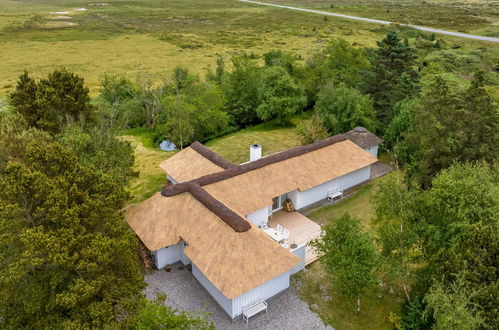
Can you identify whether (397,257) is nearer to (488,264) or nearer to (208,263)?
(488,264)

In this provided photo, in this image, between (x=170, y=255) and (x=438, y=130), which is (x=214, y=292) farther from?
(x=438, y=130)

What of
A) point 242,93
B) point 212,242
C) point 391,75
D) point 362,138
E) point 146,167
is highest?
point 391,75

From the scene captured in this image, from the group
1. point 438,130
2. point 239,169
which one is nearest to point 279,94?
point 239,169

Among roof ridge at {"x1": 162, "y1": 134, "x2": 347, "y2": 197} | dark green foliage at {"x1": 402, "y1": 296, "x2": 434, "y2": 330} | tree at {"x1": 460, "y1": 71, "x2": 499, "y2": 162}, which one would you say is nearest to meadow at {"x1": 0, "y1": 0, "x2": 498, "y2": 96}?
roof ridge at {"x1": 162, "y1": 134, "x2": 347, "y2": 197}

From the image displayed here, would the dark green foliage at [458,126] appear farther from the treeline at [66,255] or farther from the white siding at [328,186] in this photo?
the treeline at [66,255]

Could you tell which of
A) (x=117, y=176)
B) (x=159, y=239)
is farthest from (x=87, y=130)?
(x=159, y=239)
